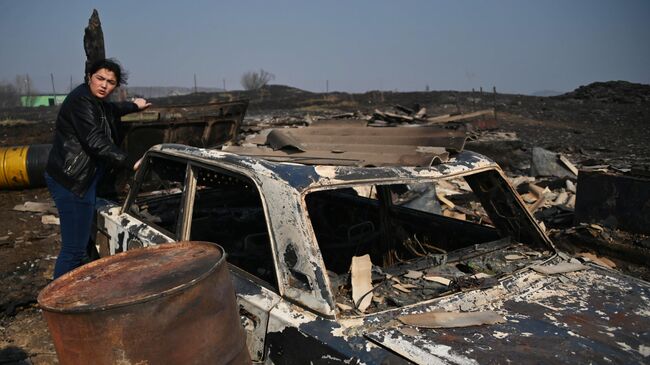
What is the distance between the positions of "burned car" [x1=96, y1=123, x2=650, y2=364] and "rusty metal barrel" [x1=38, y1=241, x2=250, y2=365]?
260 mm

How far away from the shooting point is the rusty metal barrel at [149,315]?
4.96 feet

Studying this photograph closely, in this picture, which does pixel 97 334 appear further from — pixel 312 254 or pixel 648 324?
pixel 648 324

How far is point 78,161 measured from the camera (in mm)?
3314

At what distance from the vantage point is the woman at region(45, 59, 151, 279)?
10.8 feet

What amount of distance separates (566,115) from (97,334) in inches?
898

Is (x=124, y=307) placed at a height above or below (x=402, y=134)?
below

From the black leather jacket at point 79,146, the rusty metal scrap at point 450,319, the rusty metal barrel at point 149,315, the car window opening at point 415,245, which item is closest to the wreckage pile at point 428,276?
the car window opening at point 415,245

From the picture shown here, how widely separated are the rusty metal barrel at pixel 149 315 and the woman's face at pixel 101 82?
1.98m

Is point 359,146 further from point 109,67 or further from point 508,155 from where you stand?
point 508,155

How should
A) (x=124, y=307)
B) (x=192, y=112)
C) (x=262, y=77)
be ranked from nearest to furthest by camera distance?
(x=124, y=307) < (x=192, y=112) < (x=262, y=77)

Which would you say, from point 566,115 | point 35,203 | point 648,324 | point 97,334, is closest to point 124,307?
point 97,334

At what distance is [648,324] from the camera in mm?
1923

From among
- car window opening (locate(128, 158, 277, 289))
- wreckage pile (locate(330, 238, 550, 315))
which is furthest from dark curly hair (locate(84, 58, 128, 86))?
wreckage pile (locate(330, 238, 550, 315))

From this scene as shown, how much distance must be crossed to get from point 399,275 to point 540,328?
67 cm
